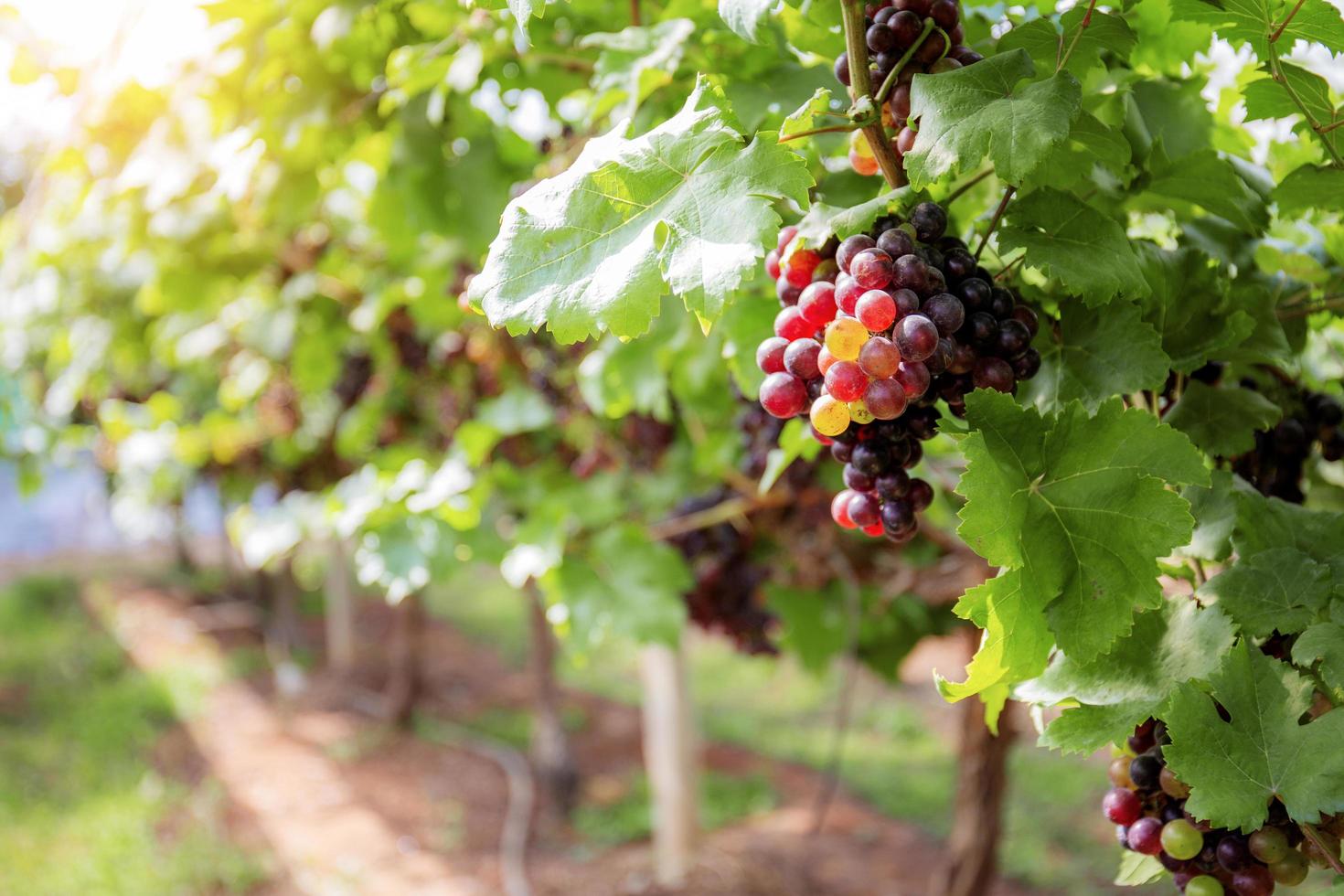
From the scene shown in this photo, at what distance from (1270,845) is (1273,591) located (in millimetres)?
194

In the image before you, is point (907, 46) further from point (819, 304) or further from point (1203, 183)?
point (1203, 183)

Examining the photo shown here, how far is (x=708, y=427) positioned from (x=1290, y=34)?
1489 mm

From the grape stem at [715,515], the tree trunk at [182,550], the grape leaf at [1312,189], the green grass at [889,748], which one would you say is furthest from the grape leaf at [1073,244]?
the tree trunk at [182,550]

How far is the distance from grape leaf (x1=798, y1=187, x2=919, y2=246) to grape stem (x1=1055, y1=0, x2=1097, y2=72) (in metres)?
0.15

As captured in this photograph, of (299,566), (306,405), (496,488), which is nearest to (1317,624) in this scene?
(496,488)

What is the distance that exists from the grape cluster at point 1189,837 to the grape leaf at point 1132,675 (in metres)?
0.04

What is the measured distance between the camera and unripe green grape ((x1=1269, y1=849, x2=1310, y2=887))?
72cm

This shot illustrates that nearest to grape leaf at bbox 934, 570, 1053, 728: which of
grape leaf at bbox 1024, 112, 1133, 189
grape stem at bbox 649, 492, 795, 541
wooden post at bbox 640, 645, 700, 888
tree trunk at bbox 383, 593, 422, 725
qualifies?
grape leaf at bbox 1024, 112, 1133, 189

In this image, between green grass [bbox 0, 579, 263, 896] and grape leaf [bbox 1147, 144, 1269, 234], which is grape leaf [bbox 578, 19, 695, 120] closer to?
grape leaf [bbox 1147, 144, 1269, 234]

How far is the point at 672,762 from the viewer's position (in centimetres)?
319

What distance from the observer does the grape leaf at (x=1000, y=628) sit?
69 centimetres

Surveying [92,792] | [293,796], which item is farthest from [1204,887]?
[92,792]

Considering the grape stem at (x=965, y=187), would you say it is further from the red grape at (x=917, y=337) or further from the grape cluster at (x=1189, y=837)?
the grape cluster at (x=1189, y=837)

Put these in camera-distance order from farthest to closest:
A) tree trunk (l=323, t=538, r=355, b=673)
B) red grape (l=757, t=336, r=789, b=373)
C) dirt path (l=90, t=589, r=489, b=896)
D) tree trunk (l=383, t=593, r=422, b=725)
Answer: tree trunk (l=323, t=538, r=355, b=673) → tree trunk (l=383, t=593, r=422, b=725) → dirt path (l=90, t=589, r=489, b=896) → red grape (l=757, t=336, r=789, b=373)
